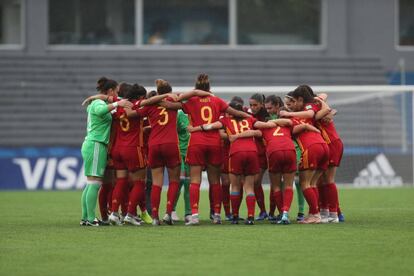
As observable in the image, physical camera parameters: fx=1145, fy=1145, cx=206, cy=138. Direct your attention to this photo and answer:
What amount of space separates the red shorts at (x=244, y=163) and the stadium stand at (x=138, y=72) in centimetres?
1546

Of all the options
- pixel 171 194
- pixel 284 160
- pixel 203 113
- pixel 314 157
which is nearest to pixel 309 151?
pixel 314 157

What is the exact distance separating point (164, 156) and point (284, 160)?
64.8 inches

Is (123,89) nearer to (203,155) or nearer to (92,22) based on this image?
(203,155)

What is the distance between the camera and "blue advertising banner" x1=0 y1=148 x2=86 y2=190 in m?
27.3

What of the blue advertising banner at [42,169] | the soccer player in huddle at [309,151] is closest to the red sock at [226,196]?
the soccer player in huddle at [309,151]

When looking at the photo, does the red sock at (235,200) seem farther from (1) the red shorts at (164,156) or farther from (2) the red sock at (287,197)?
(1) the red shorts at (164,156)

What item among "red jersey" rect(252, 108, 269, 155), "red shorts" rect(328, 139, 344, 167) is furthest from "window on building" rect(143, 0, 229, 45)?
"red shorts" rect(328, 139, 344, 167)

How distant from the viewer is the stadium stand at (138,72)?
103 ft

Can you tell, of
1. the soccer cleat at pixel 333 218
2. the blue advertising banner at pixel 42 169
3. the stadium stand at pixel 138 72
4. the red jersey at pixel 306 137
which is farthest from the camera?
the stadium stand at pixel 138 72

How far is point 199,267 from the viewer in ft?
35.2

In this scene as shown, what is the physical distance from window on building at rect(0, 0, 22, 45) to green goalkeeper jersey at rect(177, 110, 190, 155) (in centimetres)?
1825

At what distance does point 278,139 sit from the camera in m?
15.8

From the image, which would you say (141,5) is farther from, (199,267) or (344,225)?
(199,267)

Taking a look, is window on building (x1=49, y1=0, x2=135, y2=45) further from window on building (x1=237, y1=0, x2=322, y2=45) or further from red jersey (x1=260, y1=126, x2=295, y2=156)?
red jersey (x1=260, y1=126, x2=295, y2=156)
